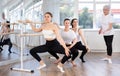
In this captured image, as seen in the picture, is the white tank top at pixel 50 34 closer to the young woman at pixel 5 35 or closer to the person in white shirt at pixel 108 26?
the young woman at pixel 5 35

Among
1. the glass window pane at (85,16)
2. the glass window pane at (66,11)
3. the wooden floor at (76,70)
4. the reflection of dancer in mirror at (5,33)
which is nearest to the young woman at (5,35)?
the reflection of dancer in mirror at (5,33)

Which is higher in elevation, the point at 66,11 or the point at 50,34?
the point at 66,11

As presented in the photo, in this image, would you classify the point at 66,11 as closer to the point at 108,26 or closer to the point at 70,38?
the point at 108,26

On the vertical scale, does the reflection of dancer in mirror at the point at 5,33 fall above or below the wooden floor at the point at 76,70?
above

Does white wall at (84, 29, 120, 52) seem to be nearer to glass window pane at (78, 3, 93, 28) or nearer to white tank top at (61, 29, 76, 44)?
glass window pane at (78, 3, 93, 28)

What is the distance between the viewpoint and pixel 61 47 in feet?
16.9

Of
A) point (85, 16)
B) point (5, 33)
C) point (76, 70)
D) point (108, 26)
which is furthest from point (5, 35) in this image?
point (85, 16)

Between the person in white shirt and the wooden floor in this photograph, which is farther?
the person in white shirt

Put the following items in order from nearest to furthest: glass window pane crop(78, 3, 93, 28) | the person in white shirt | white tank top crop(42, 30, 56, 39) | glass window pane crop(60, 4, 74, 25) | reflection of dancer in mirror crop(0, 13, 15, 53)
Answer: white tank top crop(42, 30, 56, 39) → reflection of dancer in mirror crop(0, 13, 15, 53) → the person in white shirt → glass window pane crop(60, 4, 74, 25) → glass window pane crop(78, 3, 93, 28)

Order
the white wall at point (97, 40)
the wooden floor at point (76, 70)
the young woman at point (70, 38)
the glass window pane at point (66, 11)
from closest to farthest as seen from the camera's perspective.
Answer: the wooden floor at point (76, 70)
the young woman at point (70, 38)
the white wall at point (97, 40)
the glass window pane at point (66, 11)

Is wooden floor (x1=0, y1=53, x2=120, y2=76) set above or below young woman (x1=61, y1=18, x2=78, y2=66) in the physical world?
below

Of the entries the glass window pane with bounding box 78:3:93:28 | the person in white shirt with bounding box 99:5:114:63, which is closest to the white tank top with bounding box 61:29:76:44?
the person in white shirt with bounding box 99:5:114:63

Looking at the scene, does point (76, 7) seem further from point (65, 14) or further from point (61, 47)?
point (61, 47)

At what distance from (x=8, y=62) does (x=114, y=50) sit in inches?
149
